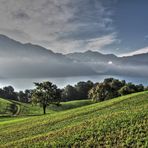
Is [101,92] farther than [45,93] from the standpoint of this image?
Yes

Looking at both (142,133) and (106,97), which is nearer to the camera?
(142,133)

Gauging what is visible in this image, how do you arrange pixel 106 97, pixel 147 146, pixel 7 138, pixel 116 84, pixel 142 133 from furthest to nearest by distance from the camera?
pixel 116 84 < pixel 106 97 < pixel 7 138 < pixel 142 133 < pixel 147 146

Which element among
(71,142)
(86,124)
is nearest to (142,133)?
(71,142)

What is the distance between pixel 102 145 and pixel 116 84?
5026 inches

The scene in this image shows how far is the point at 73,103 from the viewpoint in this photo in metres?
166

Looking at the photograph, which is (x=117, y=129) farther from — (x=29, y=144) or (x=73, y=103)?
(x=73, y=103)

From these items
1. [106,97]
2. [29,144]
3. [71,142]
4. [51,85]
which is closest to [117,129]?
[71,142]

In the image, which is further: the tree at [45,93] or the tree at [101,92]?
the tree at [101,92]

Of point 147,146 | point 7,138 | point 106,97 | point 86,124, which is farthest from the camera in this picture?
point 106,97

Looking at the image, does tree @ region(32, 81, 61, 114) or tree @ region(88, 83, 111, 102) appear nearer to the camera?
tree @ region(32, 81, 61, 114)

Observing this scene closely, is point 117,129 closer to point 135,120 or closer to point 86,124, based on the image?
point 135,120

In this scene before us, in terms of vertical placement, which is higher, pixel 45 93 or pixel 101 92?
pixel 101 92

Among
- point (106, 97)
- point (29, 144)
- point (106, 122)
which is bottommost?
point (29, 144)

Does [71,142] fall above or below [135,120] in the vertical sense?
below
